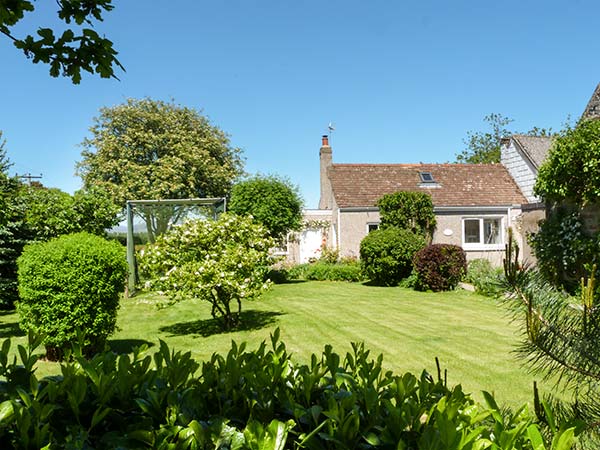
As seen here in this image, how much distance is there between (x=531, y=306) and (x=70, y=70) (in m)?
3.00

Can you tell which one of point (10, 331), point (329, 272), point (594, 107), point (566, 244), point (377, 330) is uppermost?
point (594, 107)

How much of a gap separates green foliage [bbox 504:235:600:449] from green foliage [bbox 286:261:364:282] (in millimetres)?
17991

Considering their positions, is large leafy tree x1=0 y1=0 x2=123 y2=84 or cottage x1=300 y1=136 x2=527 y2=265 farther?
cottage x1=300 y1=136 x2=527 y2=265

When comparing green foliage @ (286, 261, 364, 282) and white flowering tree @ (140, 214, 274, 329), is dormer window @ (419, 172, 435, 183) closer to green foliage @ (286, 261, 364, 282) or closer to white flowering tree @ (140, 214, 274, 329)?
green foliage @ (286, 261, 364, 282)

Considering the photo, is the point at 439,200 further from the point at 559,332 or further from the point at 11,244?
the point at 559,332

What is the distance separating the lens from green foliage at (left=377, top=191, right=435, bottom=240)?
20047mm

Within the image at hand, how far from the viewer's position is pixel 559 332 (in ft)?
5.92

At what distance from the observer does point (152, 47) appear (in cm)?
797

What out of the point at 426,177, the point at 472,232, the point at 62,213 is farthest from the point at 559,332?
the point at 472,232

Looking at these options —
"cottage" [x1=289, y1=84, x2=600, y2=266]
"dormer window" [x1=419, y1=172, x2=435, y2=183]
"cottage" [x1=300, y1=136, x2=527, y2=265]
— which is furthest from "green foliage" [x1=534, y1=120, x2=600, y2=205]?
"dormer window" [x1=419, y1=172, x2=435, y2=183]

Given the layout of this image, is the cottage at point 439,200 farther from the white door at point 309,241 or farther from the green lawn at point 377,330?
the green lawn at point 377,330

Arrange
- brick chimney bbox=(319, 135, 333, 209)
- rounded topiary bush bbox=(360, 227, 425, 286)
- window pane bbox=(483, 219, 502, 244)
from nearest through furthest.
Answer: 1. rounded topiary bush bbox=(360, 227, 425, 286)
2. window pane bbox=(483, 219, 502, 244)
3. brick chimney bbox=(319, 135, 333, 209)

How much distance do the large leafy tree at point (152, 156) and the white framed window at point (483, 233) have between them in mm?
A: 17255

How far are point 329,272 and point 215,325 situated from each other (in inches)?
414
